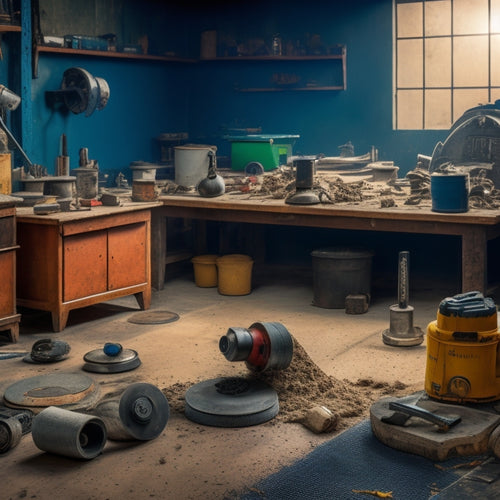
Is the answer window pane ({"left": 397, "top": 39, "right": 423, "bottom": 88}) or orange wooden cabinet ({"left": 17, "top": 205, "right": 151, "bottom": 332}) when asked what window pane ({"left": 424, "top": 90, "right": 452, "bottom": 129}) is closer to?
window pane ({"left": 397, "top": 39, "right": 423, "bottom": 88})

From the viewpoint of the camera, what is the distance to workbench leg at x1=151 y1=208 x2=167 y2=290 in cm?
765

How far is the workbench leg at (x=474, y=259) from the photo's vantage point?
20.2 feet

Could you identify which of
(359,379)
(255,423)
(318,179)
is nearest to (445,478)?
Answer: (255,423)

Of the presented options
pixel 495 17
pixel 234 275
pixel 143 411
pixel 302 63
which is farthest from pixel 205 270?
pixel 495 17

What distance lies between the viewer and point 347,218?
21.9 feet

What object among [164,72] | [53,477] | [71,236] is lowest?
[53,477]

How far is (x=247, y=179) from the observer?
8.05 metres

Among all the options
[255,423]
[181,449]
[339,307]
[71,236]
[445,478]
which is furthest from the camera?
[339,307]

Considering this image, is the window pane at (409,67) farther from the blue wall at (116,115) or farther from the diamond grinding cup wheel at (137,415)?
the diamond grinding cup wheel at (137,415)

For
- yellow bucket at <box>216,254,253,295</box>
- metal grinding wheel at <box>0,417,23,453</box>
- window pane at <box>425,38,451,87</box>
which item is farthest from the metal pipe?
window pane at <box>425,38,451,87</box>

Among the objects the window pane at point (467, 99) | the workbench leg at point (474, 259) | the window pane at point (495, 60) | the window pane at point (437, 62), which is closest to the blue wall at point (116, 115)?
the window pane at point (437, 62)

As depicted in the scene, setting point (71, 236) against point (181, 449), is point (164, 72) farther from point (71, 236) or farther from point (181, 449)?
point (181, 449)

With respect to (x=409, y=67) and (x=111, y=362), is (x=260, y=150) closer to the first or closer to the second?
(x=409, y=67)

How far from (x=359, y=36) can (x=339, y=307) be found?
3610 millimetres
